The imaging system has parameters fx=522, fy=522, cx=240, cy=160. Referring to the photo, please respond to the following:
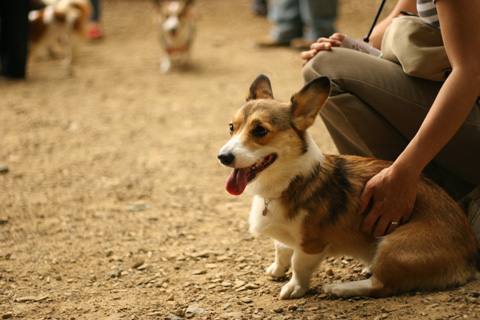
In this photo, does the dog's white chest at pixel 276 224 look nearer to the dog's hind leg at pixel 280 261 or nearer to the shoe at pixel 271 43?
the dog's hind leg at pixel 280 261

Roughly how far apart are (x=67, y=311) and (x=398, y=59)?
1804 mm

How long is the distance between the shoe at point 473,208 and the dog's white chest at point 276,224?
82cm

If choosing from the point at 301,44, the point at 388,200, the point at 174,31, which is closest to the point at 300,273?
the point at 388,200

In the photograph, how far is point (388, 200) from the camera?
201 cm

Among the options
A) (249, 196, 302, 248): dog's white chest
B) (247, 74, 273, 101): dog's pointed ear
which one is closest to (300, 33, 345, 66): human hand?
(247, 74, 273, 101): dog's pointed ear

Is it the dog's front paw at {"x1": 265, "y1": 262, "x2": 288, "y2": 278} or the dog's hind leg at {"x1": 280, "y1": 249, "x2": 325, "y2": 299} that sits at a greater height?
the dog's hind leg at {"x1": 280, "y1": 249, "x2": 325, "y2": 299}

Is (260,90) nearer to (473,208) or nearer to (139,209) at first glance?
(473,208)

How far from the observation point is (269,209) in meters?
2.14

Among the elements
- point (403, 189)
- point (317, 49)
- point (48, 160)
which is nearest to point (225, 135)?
point (48, 160)

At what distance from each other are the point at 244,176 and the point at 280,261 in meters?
0.55

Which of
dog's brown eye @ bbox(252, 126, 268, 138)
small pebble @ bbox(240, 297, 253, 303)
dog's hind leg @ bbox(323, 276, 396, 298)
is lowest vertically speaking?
small pebble @ bbox(240, 297, 253, 303)

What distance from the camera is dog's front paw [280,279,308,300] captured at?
219 cm

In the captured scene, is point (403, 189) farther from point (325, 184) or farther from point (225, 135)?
point (225, 135)

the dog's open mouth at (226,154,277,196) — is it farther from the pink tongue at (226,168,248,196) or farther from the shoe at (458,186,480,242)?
the shoe at (458,186,480,242)
